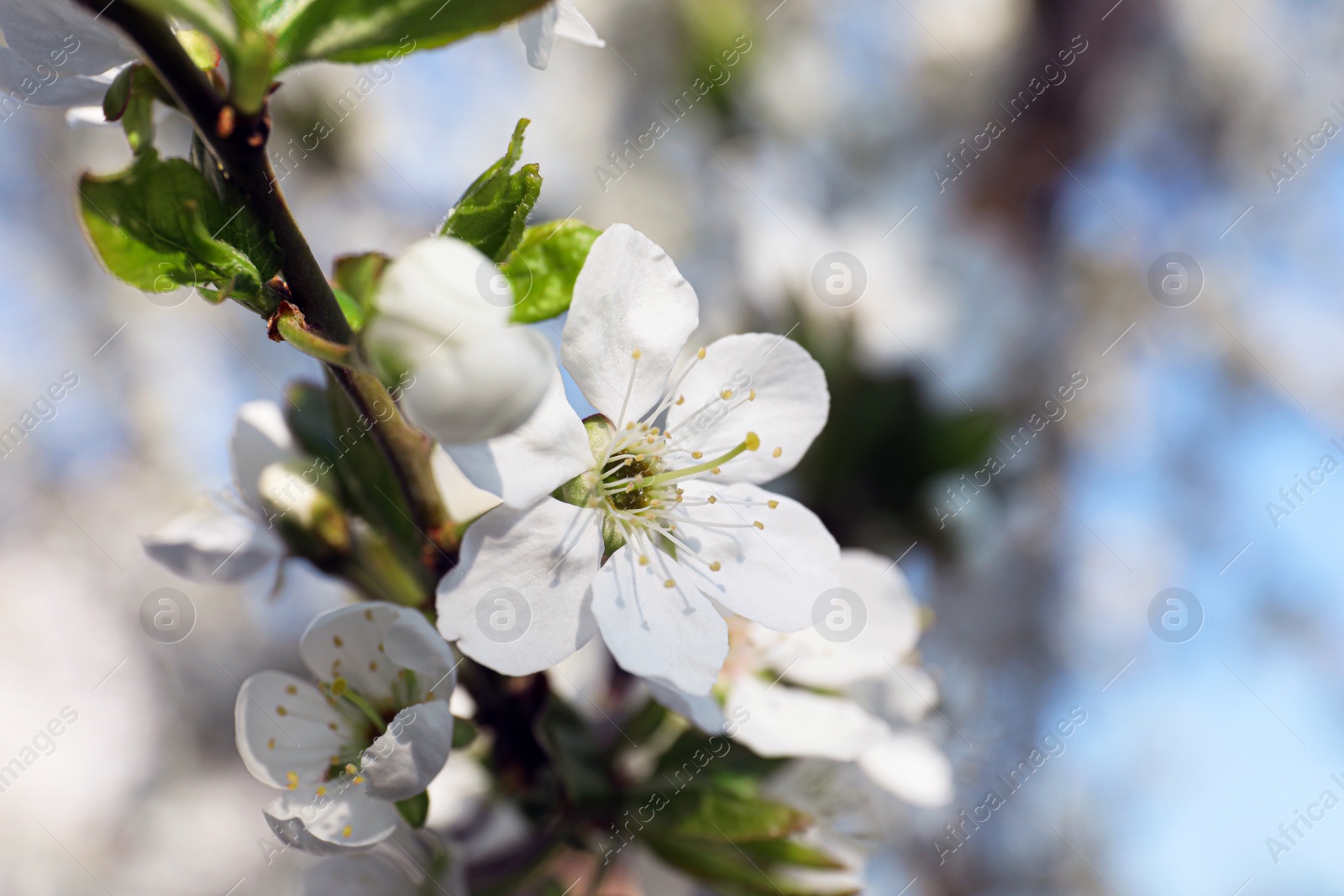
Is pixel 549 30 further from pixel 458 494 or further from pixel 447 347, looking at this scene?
pixel 458 494

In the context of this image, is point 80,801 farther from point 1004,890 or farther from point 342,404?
point 342,404

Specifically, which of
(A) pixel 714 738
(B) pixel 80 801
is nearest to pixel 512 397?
(A) pixel 714 738

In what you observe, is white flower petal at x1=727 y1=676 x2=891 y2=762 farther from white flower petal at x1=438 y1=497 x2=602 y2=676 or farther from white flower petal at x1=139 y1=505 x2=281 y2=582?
white flower petal at x1=139 y1=505 x2=281 y2=582

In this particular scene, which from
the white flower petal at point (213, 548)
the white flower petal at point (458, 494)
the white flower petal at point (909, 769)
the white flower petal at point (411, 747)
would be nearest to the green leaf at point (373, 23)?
the white flower petal at point (411, 747)

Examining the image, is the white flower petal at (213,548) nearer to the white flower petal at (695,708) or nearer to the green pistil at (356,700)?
the green pistil at (356,700)

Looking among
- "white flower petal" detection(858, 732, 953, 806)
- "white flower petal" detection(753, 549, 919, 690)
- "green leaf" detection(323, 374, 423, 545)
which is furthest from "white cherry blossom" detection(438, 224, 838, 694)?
"white flower petal" detection(858, 732, 953, 806)

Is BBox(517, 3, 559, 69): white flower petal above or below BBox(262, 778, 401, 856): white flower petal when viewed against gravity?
above
